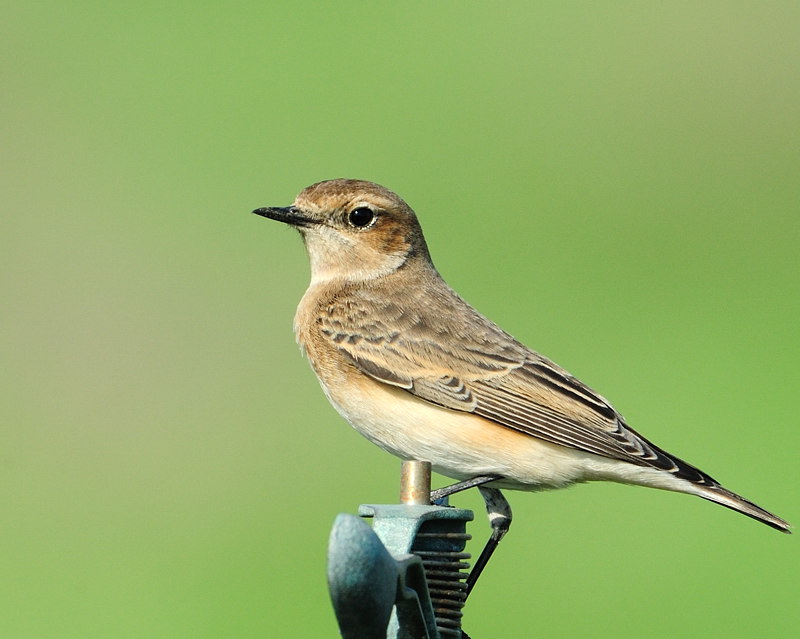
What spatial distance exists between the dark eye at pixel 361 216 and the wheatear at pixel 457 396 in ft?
0.32

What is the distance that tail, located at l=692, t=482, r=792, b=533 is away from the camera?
502 cm

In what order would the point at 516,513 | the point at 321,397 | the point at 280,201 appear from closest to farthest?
the point at 516,513 → the point at 321,397 → the point at 280,201

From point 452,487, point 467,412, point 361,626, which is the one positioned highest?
point 467,412

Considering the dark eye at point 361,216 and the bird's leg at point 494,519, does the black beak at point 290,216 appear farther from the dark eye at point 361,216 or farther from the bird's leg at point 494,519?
the bird's leg at point 494,519

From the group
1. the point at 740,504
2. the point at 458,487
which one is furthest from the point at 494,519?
the point at 740,504

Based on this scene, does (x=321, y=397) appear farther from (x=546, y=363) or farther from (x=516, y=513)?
(x=546, y=363)

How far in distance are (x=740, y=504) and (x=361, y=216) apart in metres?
2.56

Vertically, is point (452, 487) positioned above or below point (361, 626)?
above

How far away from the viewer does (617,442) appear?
5555 millimetres

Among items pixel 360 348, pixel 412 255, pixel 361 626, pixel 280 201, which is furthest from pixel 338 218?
pixel 280 201

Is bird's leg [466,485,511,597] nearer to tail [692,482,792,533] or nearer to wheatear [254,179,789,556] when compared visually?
wheatear [254,179,789,556]

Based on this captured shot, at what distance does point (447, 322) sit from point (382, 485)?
4.96 metres

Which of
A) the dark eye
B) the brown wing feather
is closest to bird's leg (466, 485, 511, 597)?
the brown wing feather

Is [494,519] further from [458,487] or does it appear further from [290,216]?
[290,216]
